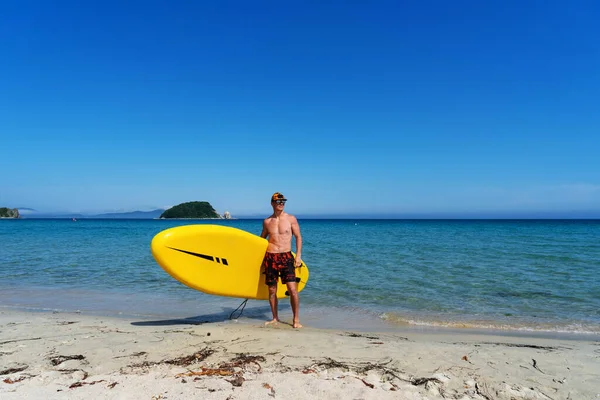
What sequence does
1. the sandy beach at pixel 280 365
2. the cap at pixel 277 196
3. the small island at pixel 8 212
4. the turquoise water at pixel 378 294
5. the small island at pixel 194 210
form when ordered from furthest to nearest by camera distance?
the small island at pixel 194 210 → the small island at pixel 8 212 → the turquoise water at pixel 378 294 → the cap at pixel 277 196 → the sandy beach at pixel 280 365

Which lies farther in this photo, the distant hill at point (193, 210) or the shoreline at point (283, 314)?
the distant hill at point (193, 210)

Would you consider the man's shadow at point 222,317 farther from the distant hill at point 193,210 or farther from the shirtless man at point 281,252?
the distant hill at point 193,210

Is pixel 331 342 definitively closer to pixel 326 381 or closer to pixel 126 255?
pixel 326 381

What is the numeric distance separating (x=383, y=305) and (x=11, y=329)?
489cm

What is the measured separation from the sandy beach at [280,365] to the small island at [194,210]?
323 ft

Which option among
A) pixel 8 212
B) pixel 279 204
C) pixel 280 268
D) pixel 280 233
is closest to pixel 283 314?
pixel 280 268

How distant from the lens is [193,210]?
3974 inches

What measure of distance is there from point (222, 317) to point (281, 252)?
1.50 meters

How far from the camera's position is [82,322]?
476cm

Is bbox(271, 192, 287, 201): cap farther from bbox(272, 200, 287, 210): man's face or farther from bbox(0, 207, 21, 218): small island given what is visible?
bbox(0, 207, 21, 218): small island

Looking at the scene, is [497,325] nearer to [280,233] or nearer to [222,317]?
[280,233]

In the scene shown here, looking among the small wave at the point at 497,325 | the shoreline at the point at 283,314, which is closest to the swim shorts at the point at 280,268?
the shoreline at the point at 283,314

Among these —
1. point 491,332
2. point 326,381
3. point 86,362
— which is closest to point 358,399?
point 326,381

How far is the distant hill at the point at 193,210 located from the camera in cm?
10019
